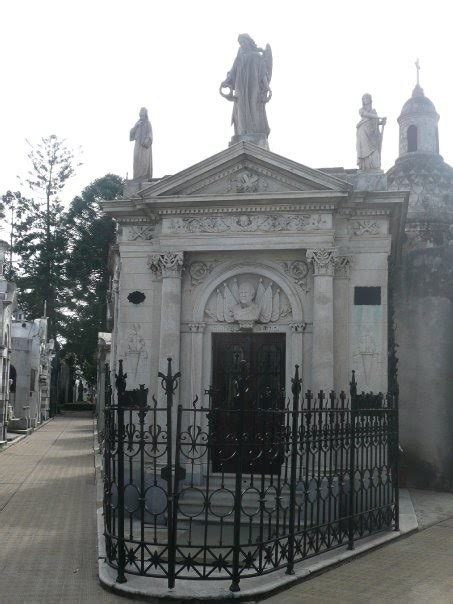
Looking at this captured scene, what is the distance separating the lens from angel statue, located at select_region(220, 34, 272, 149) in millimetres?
13055

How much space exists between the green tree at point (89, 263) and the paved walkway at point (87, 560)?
2580 centimetres

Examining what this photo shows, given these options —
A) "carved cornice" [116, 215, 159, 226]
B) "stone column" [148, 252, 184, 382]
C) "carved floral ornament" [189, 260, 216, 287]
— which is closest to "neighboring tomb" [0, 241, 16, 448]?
"carved cornice" [116, 215, 159, 226]

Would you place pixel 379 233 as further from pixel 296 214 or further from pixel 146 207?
pixel 146 207

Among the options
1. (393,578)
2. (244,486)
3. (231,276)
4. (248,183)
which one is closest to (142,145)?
(248,183)

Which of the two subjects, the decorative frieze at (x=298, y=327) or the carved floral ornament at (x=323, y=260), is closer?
the carved floral ornament at (x=323, y=260)

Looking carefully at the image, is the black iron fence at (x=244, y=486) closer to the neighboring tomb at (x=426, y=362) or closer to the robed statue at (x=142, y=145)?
the neighboring tomb at (x=426, y=362)

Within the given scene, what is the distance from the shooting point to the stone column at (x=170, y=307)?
1170 centimetres

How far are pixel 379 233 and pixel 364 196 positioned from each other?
71cm

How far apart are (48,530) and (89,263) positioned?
3052cm

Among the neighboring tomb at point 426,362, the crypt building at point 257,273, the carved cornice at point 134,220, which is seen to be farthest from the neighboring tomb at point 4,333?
the neighboring tomb at point 426,362

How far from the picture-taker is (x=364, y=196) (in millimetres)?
11422

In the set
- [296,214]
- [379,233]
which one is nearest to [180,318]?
[296,214]

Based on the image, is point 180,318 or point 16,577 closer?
point 16,577

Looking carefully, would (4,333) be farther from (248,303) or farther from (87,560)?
(87,560)
